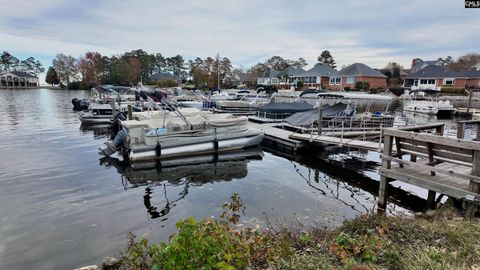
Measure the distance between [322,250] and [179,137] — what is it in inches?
441

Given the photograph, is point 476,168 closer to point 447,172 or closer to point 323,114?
point 447,172

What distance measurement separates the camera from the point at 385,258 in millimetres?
3643

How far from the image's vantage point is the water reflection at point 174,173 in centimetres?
975

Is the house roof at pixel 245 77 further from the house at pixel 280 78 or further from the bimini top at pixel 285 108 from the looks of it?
the bimini top at pixel 285 108

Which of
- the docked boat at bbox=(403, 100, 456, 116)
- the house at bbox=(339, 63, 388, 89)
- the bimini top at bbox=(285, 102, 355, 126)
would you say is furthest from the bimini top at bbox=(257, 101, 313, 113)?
the house at bbox=(339, 63, 388, 89)

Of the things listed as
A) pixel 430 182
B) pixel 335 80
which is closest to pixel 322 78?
pixel 335 80

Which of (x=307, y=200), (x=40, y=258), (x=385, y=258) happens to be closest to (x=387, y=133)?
(x=307, y=200)

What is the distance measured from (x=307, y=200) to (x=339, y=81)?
67.4 meters

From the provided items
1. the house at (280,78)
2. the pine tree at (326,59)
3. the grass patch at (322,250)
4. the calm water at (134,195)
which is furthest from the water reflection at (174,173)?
the pine tree at (326,59)

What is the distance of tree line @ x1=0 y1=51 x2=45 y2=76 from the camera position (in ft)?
383

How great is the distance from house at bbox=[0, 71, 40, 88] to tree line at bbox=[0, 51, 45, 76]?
12444 mm

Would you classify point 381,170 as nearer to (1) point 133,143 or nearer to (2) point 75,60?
(1) point 133,143

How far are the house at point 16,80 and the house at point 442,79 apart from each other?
126 meters

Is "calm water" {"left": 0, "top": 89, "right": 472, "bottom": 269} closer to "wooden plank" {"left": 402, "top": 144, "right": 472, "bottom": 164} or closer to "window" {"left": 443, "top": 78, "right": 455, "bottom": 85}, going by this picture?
"wooden plank" {"left": 402, "top": 144, "right": 472, "bottom": 164}
